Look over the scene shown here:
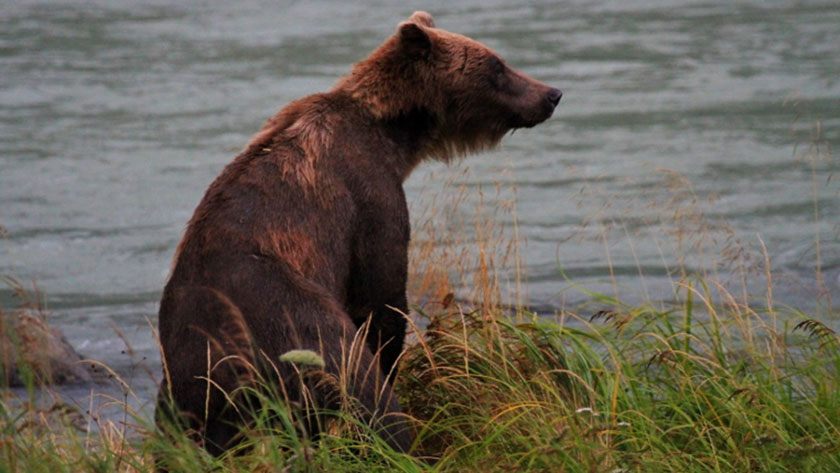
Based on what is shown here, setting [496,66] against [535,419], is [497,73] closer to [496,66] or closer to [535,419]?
[496,66]

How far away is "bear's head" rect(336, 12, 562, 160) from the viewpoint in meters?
4.80

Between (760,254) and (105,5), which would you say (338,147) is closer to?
(760,254)

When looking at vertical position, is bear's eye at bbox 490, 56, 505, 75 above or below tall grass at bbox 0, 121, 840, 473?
above

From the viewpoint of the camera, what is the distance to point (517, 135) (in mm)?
15664

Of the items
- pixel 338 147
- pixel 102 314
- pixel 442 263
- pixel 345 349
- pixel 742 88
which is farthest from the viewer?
pixel 742 88

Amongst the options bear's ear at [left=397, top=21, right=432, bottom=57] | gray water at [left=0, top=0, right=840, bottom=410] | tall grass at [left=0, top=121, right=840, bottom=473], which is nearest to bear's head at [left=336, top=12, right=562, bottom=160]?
bear's ear at [left=397, top=21, right=432, bottom=57]

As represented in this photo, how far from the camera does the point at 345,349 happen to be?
4098mm

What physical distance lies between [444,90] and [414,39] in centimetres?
24

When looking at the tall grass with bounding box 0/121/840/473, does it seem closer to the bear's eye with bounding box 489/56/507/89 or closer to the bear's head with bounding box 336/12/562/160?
the bear's head with bounding box 336/12/562/160

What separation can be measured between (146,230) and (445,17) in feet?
38.7

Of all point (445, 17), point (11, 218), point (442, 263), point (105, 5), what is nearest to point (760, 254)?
point (442, 263)

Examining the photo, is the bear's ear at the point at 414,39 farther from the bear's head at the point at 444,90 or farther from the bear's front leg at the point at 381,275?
the bear's front leg at the point at 381,275

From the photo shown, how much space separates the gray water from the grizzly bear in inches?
59.6

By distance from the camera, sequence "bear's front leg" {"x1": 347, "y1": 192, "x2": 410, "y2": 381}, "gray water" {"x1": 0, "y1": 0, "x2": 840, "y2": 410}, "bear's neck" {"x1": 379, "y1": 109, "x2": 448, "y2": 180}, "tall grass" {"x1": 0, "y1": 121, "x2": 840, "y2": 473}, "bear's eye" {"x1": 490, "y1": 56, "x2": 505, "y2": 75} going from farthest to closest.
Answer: "gray water" {"x1": 0, "y1": 0, "x2": 840, "y2": 410} < "bear's eye" {"x1": 490, "y1": 56, "x2": 505, "y2": 75} < "bear's neck" {"x1": 379, "y1": 109, "x2": 448, "y2": 180} < "bear's front leg" {"x1": 347, "y1": 192, "x2": 410, "y2": 381} < "tall grass" {"x1": 0, "y1": 121, "x2": 840, "y2": 473}
